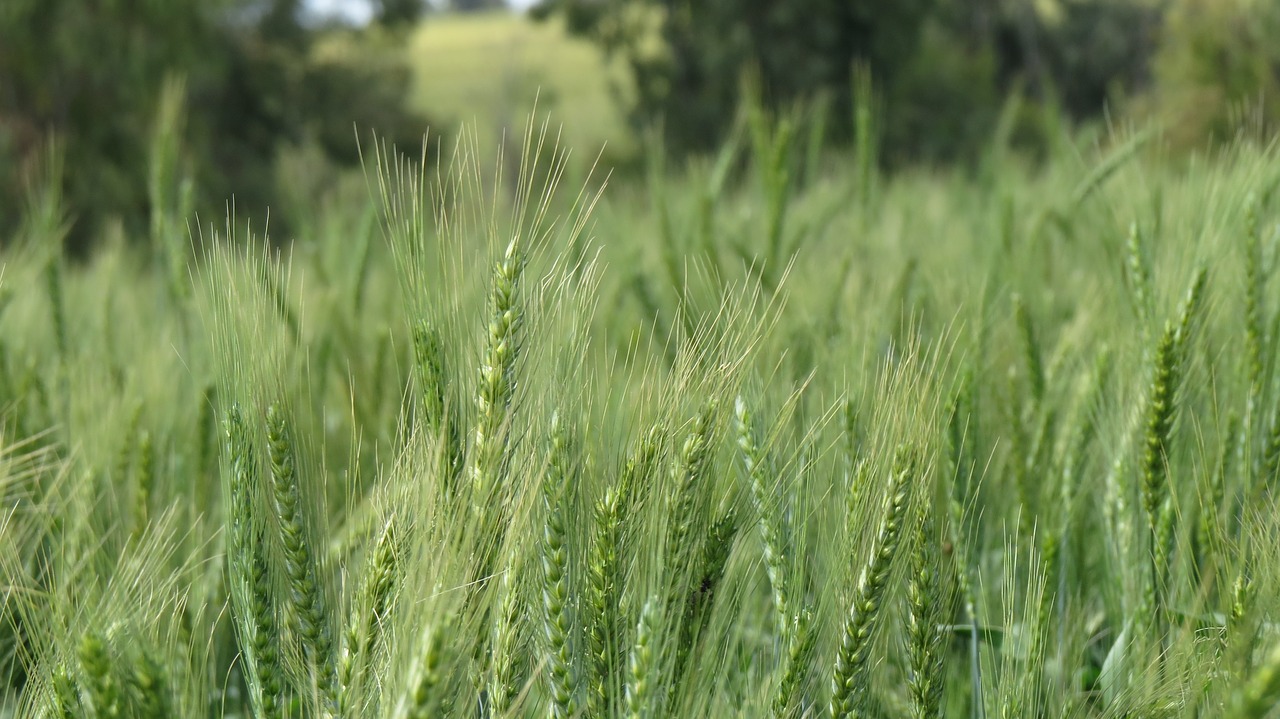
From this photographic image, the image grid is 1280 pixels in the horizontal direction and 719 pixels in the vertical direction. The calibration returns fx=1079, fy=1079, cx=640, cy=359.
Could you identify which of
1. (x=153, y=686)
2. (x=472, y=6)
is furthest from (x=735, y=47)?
(x=472, y=6)

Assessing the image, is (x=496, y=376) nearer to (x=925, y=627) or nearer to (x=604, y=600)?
(x=604, y=600)

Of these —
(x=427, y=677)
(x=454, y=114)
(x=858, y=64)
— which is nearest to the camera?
(x=427, y=677)

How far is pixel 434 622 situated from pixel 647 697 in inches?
6.5

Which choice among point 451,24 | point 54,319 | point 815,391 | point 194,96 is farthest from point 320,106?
point 451,24

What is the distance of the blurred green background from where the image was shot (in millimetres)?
7121

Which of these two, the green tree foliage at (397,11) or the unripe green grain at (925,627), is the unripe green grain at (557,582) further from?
the green tree foliage at (397,11)

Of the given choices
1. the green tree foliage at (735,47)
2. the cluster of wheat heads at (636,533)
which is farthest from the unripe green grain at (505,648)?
the green tree foliage at (735,47)

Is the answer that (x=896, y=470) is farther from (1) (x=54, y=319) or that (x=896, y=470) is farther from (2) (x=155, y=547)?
(1) (x=54, y=319)

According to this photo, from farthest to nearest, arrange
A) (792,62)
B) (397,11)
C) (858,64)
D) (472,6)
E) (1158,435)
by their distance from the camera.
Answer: (472,6) → (397,11) → (792,62) → (858,64) → (1158,435)

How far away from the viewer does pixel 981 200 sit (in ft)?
12.3

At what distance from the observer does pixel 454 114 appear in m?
12.6

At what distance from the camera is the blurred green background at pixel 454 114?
7.12 m

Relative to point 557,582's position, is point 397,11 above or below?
below

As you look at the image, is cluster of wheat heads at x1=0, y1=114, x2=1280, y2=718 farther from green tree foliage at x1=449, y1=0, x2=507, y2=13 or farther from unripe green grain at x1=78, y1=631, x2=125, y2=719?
green tree foliage at x1=449, y1=0, x2=507, y2=13
